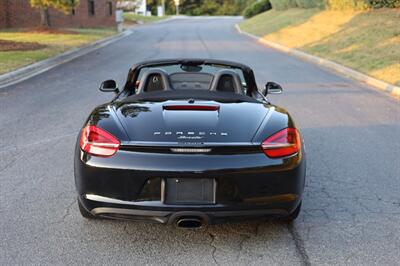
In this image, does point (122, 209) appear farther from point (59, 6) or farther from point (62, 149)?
point (59, 6)

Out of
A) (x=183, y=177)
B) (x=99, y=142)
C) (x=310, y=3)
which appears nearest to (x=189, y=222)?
(x=183, y=177)

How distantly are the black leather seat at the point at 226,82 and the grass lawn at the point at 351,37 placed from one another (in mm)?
8566

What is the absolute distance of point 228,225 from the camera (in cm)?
415

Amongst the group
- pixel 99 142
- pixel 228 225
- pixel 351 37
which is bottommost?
pixel 351 37

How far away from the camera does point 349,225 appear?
13.6 feet

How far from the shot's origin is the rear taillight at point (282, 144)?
358 cm

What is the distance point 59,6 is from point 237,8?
73.4 meters

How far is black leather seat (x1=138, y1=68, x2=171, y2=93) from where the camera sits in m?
4.76

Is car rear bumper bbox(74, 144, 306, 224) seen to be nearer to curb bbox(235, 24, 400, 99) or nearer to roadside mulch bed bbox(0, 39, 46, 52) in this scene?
curb bbox(235, 24, 400, 99)

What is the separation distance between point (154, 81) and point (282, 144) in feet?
5.43

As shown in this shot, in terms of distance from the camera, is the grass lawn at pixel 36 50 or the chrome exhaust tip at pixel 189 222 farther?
the grass lawn at pixel 36 50

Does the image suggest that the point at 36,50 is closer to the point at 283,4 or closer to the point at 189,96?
the point at 189,96

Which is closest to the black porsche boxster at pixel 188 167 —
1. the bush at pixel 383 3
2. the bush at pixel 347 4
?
the bush at pixel 383 3

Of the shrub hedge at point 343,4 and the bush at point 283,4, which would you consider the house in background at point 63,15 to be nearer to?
the bush at point 283,4
